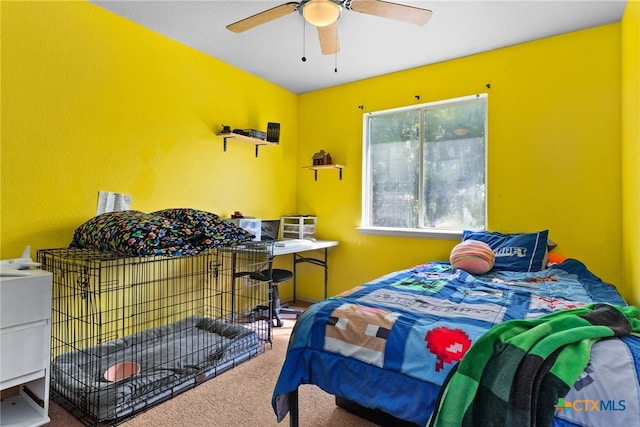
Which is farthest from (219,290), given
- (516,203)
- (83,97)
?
(516,203)

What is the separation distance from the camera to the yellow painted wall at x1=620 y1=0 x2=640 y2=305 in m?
1.95

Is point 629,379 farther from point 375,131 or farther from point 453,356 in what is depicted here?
point 375,131

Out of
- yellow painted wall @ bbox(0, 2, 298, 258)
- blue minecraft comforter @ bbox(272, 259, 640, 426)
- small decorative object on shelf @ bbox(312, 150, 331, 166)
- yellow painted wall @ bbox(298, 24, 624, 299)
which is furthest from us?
small decorative object on shelf @ bbox(312, 150, 331, 166)

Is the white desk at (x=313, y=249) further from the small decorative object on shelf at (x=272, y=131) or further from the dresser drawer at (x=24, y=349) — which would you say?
the dresser drawer at (x=24, y=349)

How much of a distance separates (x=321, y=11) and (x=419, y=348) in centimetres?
179

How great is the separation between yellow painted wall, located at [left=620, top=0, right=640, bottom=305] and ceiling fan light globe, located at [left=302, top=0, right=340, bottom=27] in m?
1.70

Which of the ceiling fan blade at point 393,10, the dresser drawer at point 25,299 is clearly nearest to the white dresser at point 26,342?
the dresser drawer at point 25,299

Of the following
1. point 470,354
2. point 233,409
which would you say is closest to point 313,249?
point 233,409

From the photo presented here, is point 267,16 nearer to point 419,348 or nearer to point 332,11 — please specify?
point 332,11

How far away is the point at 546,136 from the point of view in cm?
281

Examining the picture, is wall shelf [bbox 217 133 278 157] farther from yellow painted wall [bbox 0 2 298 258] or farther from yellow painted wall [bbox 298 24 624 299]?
yellow painted wall [bbox 298 24 624 299]

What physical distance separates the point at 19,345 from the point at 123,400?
0.57 meters

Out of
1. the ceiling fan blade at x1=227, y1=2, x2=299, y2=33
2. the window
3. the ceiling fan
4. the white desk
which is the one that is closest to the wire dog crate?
the white desk

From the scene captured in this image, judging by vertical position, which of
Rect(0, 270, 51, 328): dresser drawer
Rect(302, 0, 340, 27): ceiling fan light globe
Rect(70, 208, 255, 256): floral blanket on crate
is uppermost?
Rect(302, 0, 340, 27): ceiling fan light globe
